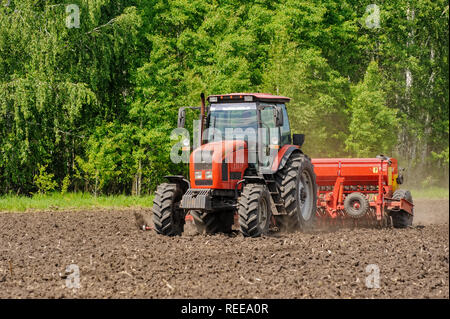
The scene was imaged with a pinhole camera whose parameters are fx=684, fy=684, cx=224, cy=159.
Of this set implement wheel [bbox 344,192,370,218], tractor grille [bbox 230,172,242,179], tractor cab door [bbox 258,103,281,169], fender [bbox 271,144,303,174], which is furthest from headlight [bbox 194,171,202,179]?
implement wheel [bbox 344,192,370,218]

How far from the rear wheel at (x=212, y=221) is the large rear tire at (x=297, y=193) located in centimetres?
100

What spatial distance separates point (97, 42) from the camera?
24359mm

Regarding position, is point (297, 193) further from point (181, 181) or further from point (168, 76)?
point (168, 76)

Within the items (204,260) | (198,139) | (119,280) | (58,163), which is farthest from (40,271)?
(58,163)

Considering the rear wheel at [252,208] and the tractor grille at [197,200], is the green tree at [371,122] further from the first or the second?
the tractor grille at [197,200]

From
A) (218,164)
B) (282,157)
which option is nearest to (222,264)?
(218,164)

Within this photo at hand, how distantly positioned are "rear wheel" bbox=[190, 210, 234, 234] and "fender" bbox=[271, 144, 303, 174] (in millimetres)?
1490

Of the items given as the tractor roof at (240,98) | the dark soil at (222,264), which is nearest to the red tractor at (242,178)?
the tractor roof at (240,98)

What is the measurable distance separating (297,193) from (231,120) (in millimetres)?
1887

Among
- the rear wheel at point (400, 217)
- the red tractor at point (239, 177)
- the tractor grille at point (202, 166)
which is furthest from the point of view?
the rear wheel at point (400, 217)

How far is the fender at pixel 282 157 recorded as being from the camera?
502 inches

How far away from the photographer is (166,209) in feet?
40.8

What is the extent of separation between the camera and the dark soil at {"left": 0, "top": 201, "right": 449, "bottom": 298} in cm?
789

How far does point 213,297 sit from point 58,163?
18847mm
